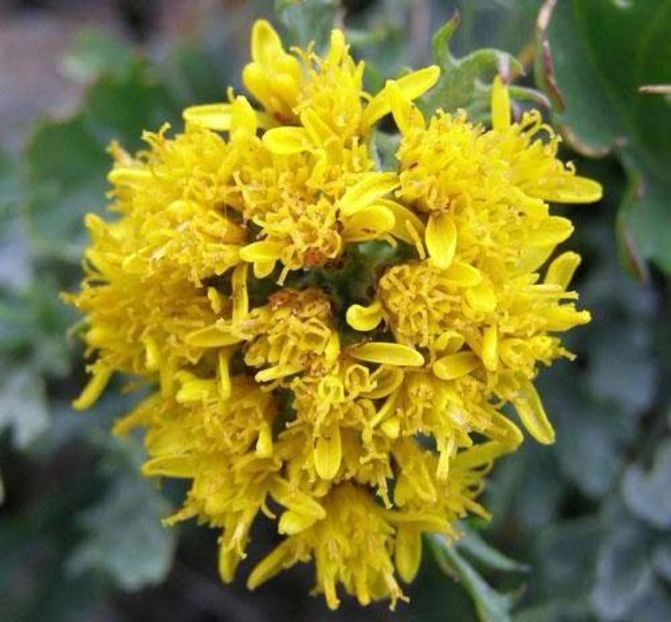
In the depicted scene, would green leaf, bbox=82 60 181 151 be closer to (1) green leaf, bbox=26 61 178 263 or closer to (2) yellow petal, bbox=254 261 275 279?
(1) green leaf, bbox=26 61 178 263

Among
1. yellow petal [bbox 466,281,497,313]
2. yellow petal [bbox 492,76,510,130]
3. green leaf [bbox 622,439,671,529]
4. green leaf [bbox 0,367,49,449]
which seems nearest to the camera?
yellow petal [bbox 466,281,497,313]

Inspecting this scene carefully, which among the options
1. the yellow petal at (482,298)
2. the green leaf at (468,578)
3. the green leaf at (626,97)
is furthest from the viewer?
the green leaf at (626,97)

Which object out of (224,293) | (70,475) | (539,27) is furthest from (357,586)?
(70,475)

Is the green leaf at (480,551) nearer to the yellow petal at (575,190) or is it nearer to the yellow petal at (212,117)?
the yellow petal at (575,190)

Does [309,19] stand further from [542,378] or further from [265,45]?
[542,378]

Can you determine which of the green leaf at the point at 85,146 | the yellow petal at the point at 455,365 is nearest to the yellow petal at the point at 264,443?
the yellow petal at the point at 455,365

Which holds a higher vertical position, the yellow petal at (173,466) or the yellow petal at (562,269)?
the yellow petal at (562,269)

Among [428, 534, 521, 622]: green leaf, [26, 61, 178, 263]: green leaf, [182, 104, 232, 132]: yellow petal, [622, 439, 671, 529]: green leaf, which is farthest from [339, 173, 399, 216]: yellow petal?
[26, 61, 178, 263]: green leaf
